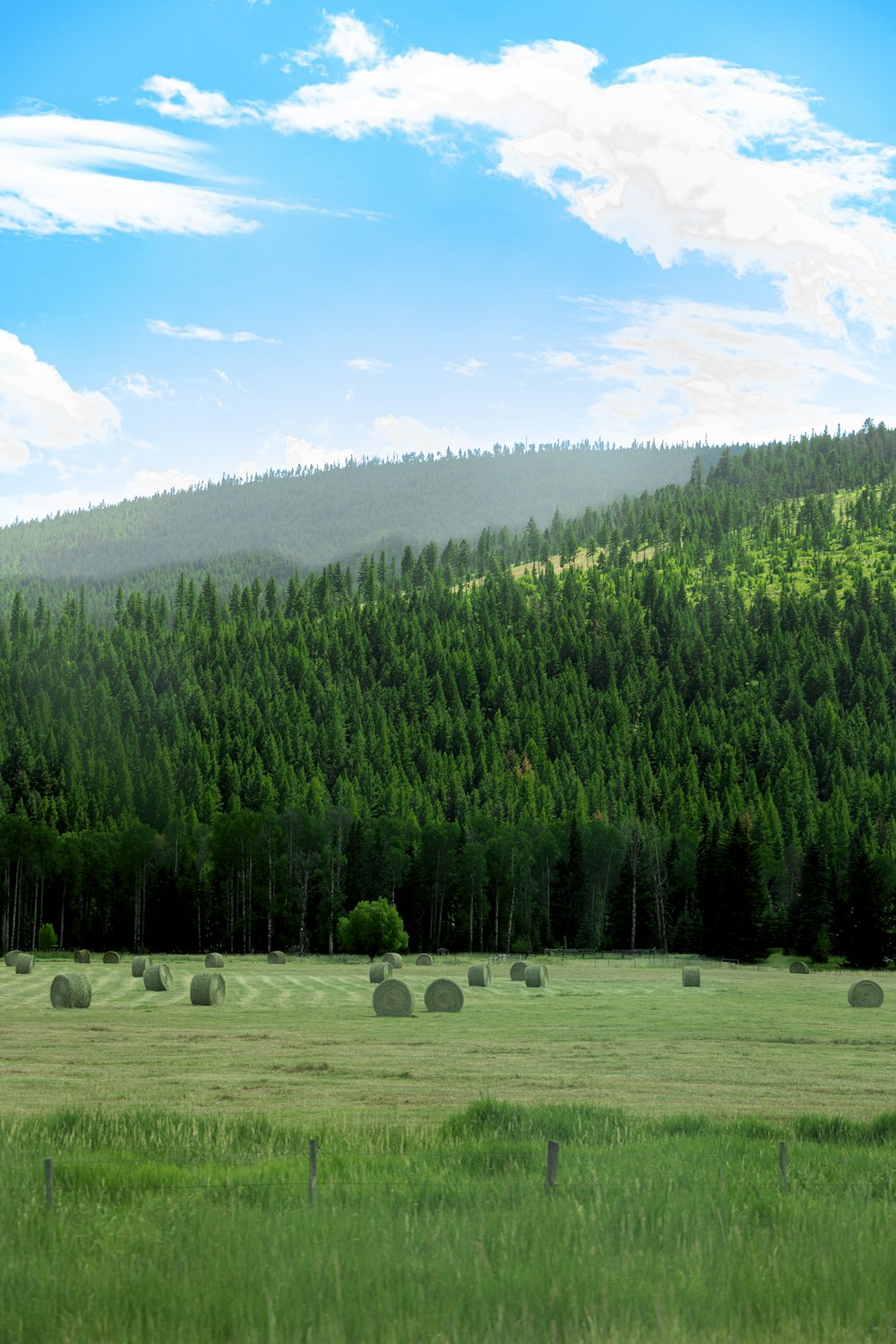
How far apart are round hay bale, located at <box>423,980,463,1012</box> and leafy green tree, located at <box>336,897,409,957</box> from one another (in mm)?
46477

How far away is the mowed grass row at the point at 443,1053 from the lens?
1033 inches

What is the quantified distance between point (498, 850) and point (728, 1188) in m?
116

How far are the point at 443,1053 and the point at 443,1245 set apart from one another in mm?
21471

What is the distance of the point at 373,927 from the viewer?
Result: 9488 centimetres

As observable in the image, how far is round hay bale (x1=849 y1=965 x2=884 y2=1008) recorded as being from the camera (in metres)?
53.2

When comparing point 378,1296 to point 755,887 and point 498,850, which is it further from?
point 498,850

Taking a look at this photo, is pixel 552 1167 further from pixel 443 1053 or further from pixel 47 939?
pixel 47 939

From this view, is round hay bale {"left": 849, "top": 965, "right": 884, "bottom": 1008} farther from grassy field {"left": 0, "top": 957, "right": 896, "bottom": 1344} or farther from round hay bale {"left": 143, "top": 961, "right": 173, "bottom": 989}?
round hay bale {"left": 143, "top": 961, "right": 173, "bottom": 989}

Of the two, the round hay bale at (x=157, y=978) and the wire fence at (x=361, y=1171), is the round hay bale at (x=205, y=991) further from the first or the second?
the wire fence at (x=361, y=1171)

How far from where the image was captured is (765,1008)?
52406 millimetres

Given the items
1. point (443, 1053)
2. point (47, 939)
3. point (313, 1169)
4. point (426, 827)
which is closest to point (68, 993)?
point (443, 1053)

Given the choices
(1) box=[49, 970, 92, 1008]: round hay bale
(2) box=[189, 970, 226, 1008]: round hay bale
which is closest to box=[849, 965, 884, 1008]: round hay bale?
(2) box=[189, 970, 226, 1008]: round hay bale

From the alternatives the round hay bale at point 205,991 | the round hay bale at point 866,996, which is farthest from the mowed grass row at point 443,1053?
the round hay bale at point 205,991

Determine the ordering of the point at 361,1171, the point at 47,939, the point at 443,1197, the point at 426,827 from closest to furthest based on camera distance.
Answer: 1. the point at 443,1197
2. the point at 361,1171
3. the point at 47,939
4. the point at 426,827
